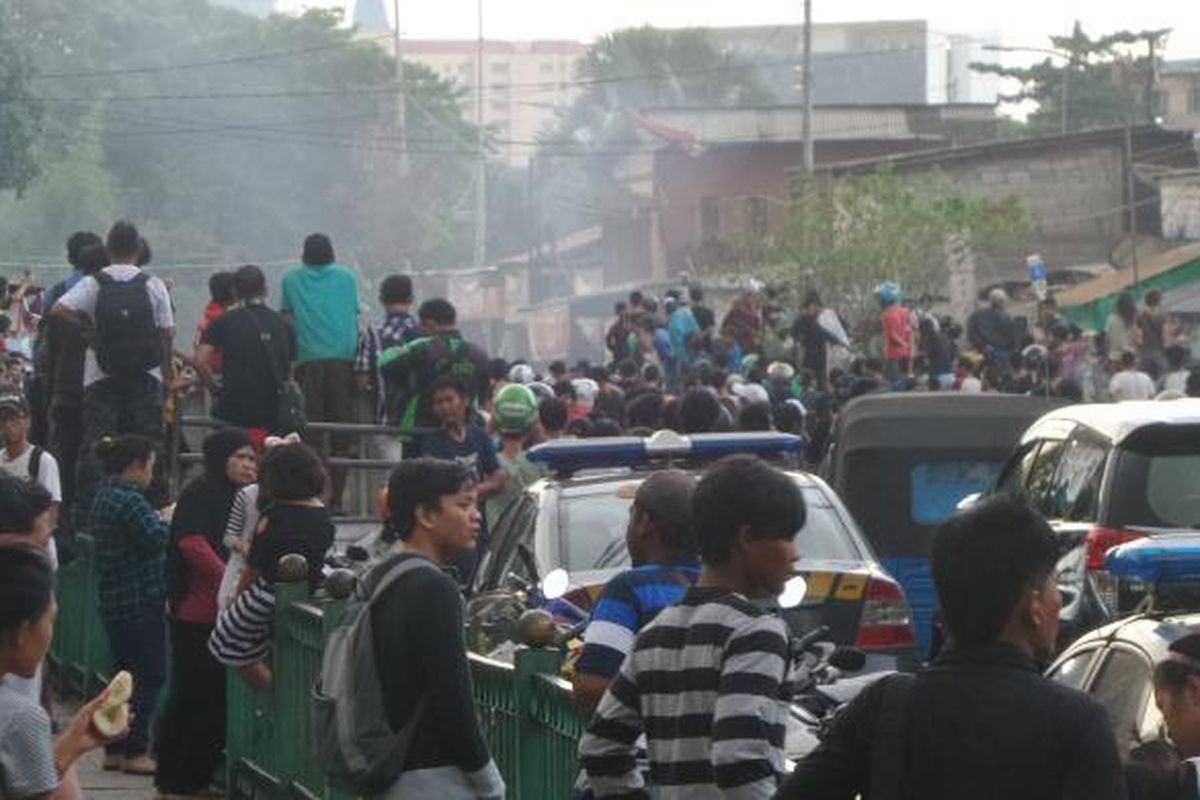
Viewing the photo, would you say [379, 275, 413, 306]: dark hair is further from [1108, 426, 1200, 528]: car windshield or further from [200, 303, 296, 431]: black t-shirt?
[1108, 426, 1200, 528]: car windshield

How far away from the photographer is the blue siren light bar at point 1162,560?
8930mm

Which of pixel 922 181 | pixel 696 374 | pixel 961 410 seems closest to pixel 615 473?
pixel 961 410

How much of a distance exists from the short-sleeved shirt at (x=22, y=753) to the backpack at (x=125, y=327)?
10.5 metres

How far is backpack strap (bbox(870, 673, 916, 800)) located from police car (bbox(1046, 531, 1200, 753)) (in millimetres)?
2439

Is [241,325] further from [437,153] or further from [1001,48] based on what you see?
[437,153]

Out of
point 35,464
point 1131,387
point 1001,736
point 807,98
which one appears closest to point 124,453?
point 35,464

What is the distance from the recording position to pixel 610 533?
13.4 m

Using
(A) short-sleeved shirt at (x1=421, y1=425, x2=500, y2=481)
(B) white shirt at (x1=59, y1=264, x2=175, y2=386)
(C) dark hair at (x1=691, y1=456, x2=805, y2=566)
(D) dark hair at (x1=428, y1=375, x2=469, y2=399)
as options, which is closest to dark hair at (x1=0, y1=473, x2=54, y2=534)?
(C) dark hair at (x1=691, y1=456, x2=805, y2=566)

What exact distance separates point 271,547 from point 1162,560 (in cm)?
441

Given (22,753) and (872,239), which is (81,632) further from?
(872,239)

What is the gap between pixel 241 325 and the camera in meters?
17.6

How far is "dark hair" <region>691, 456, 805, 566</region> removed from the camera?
6.66 m

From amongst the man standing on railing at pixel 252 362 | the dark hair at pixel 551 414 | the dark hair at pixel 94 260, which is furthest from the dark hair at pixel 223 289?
the dark hair at pixel 551 414

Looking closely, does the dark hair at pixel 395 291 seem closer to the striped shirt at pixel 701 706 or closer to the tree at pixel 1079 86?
the striped shirt at pixel 701 706
